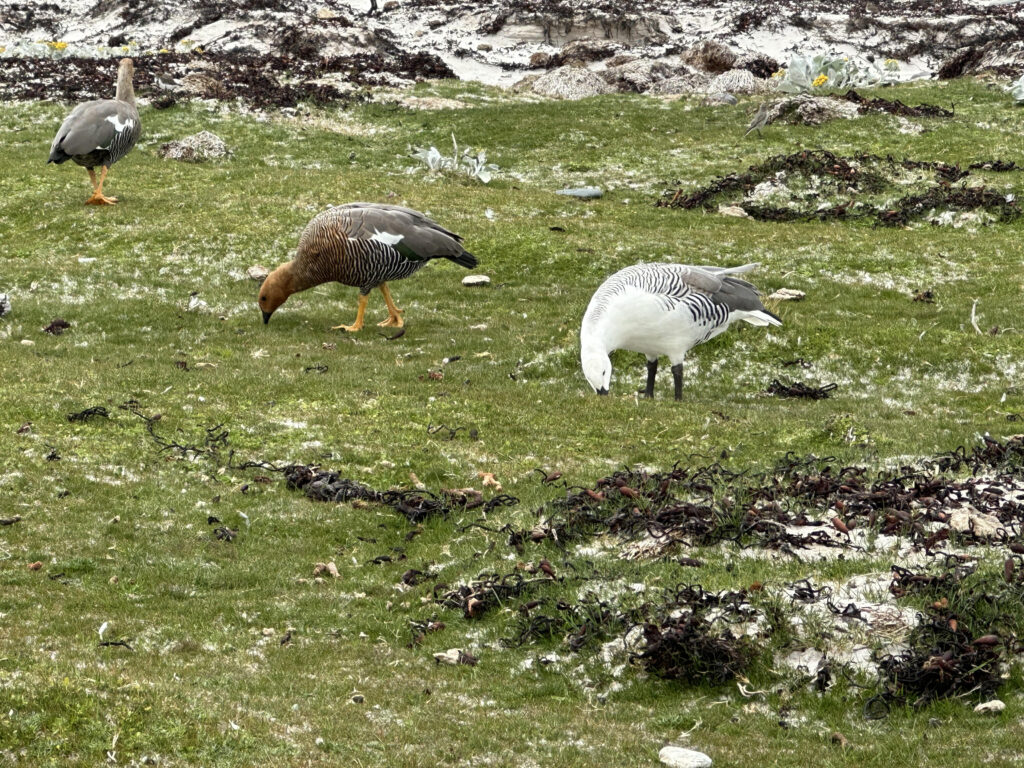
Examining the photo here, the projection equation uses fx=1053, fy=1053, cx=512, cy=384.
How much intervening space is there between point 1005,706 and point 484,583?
16.2 ft

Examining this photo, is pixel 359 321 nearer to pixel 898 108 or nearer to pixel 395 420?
pixel 395 420

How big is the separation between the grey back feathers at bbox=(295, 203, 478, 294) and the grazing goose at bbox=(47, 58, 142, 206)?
34.4 feet

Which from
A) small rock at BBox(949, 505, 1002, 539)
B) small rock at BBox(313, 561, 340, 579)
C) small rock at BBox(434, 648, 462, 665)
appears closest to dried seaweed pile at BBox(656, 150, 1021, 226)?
small rock at BBox(949, 505, 1002, 539)

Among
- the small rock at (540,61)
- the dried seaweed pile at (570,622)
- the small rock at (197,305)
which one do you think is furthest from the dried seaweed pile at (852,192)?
the small rock at (540,61)

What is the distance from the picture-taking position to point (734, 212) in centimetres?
3259

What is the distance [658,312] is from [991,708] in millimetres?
9212

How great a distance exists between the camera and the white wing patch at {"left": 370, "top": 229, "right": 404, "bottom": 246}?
70.8 ft

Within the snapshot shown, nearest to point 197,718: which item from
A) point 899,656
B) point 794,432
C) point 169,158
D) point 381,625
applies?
point 381,625

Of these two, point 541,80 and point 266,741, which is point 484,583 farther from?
point 541,80

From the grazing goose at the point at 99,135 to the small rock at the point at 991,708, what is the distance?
27.2m

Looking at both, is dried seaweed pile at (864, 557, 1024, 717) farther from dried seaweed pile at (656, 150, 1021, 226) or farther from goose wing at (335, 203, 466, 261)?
dried seaweed pile at (656, 150, 1021, 226)

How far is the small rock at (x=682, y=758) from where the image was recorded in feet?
25.2

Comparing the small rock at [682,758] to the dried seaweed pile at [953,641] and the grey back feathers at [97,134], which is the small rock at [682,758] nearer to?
the dried seaweed pile at [953,641]

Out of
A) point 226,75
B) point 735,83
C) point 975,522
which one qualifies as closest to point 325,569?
point 975,522
